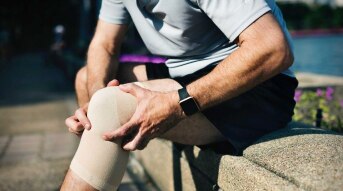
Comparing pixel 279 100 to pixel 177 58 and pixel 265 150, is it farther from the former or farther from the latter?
pixel 177 58

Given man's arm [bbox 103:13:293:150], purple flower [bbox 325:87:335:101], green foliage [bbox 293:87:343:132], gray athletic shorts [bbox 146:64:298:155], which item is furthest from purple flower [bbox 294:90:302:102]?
man's arm [bbox 103:13:293:150]

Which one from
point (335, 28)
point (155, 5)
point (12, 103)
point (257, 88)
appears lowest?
point (335, 28)

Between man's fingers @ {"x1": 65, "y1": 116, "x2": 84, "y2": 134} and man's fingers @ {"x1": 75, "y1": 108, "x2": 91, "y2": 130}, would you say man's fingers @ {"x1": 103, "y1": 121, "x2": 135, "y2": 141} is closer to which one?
man's fingers @ {"x1": 75, "y1": 108, "x2": 91, "y2": 130}

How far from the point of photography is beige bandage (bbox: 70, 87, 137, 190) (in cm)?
135

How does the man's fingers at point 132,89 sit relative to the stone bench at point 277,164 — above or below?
above

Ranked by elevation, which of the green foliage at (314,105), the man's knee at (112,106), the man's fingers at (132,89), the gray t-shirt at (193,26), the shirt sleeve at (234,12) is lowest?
the green foliage at (314,105)

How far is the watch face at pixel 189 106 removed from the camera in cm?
140

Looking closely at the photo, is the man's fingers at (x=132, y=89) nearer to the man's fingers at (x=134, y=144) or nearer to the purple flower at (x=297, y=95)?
the man's fingers at (x=134, y=144)

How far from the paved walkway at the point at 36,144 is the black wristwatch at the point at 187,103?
4.67ft

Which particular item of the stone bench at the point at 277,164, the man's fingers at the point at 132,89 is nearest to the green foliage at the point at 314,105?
the stone bench at the point at 277,164

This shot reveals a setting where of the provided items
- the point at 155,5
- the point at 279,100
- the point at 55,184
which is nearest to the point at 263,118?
the point at 279,100

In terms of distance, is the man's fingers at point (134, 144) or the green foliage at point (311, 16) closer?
the man's fingers at point (134, 144)

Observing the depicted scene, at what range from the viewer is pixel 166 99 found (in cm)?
141

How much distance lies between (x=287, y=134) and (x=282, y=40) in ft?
1.69
